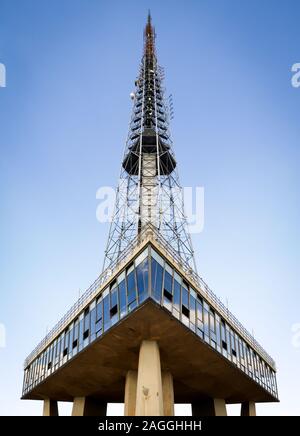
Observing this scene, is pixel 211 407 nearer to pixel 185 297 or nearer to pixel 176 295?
pixel 185 297

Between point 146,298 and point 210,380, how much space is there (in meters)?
14.7

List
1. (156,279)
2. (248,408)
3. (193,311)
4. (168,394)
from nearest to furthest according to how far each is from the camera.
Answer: (156,279) → (193,311) → (168,394) → (248,408)

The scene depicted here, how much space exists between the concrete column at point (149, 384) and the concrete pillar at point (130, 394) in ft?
13.8

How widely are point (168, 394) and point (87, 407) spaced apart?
1295cm

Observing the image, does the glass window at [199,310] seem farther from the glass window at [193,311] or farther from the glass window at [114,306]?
the glass window at [114,306]

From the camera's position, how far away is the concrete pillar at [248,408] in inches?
1684

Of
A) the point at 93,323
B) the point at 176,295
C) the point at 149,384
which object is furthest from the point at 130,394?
the point at 176,295

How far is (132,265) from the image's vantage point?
Result: 2789 cm

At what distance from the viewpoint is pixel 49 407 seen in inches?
1698

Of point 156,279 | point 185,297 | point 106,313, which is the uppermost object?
point 156,279

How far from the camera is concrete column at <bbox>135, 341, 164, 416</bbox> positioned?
2506 centimetres

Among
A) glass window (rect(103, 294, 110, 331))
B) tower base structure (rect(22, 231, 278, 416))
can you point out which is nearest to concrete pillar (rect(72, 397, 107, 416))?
tower base structure (rect(22, 231, 278, 416))

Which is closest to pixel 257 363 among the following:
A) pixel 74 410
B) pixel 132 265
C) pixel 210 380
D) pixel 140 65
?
pixel 210 380
